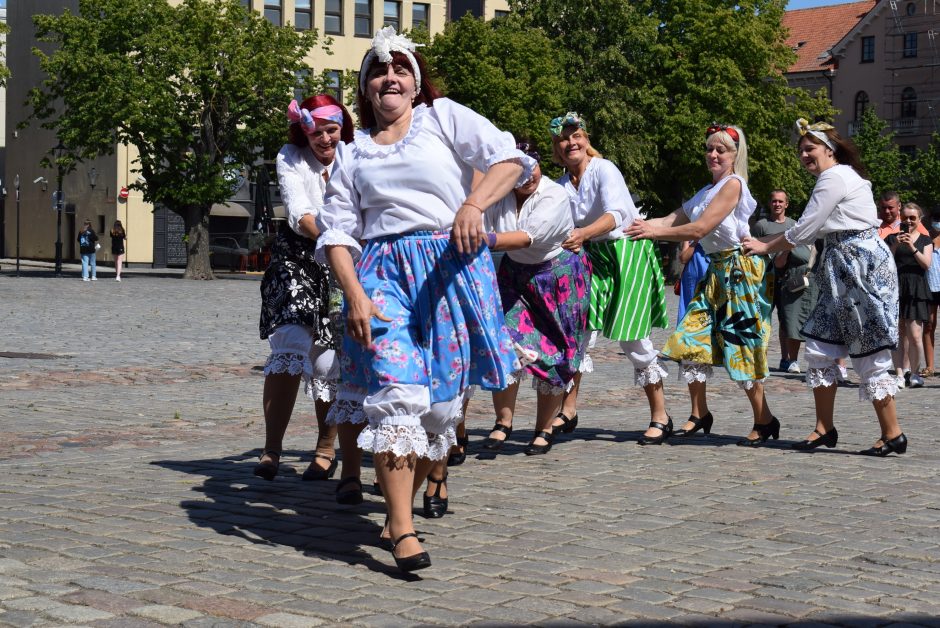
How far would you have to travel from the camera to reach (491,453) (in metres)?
8.55

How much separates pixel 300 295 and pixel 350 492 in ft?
3.82

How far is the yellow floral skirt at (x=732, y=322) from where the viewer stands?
9.09 metres

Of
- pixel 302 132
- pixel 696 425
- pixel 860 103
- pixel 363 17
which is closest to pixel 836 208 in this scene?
pixel 696 425

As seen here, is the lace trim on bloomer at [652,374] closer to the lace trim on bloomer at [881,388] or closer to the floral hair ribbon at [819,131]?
the lace trim on bloomer at [881,388]

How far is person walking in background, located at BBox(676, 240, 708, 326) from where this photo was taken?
9.68 m

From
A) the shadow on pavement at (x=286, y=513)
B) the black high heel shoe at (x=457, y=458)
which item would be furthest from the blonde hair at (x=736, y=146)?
the shadow on pavement at (x=286, y=513)

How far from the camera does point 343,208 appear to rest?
5.67 metres

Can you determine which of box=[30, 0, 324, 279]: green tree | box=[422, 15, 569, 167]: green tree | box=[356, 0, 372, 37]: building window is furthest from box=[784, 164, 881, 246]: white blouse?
box=[356, 0, 372, 37]: building window

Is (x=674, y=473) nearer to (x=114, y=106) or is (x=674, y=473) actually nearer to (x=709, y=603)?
(x=709, y=603)

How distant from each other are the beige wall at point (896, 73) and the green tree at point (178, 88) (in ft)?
151

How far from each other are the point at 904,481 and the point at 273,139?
39210 mm

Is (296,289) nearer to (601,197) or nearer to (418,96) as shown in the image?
(418,96)

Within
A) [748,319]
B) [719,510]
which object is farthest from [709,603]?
[748,319]

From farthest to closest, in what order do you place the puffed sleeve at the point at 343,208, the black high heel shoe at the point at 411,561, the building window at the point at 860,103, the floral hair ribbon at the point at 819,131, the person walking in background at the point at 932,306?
the building window at the point at 860,103
the person walking in background at the point at 932,306
the floral hair ribbon at the point at 819,131
the puffed sleeve at the point at 343,208
the black high heel shoe at the point at 411,561
